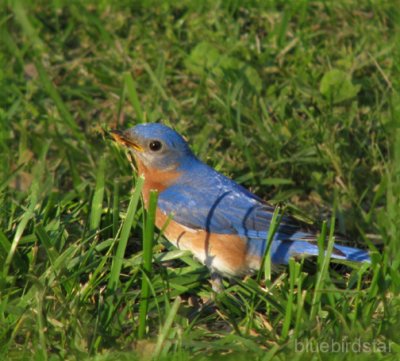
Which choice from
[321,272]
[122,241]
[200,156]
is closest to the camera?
[321,272]

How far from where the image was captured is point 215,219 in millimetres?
5289

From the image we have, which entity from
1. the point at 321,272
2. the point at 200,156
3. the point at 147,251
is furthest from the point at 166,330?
the point at 200,156

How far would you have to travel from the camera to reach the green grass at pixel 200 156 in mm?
4430

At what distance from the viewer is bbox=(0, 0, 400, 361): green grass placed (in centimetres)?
443

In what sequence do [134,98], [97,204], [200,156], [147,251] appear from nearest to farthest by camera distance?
[147,251]
[97,204]
[200,156]
[134,98]

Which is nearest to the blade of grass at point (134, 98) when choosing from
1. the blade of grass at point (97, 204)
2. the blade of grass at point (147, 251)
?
the blade of grass at point (97, 204)

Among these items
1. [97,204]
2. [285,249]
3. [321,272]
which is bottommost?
[285,249]

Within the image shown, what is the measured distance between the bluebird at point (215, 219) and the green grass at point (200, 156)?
0.12 m

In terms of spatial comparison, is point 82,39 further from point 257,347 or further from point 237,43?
point 257,347

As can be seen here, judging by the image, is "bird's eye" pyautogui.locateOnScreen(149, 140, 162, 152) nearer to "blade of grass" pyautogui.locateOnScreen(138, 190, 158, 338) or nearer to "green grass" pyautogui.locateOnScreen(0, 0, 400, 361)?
"green grass" pyautogui.locateOnScreen(0, 0, 400, 361)

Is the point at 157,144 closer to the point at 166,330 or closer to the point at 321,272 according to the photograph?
the point at 321,272

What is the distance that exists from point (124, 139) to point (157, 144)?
206 mm

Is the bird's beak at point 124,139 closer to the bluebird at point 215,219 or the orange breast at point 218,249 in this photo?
the bluebird at point 215,219

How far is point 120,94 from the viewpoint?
7.23 metres
